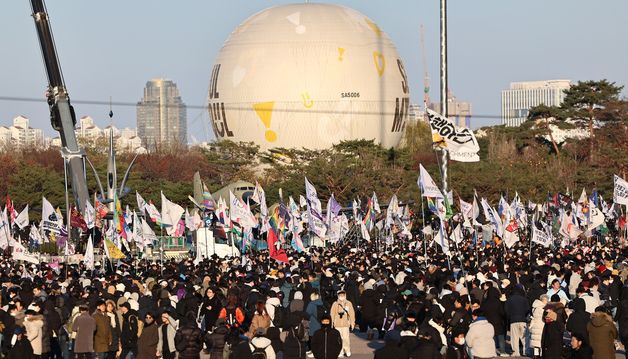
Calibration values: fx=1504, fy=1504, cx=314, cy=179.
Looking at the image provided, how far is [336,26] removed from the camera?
87.2 meters

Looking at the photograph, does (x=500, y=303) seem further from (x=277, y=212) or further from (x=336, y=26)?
(x=336, y=26)

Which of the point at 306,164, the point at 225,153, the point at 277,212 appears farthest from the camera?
the point at 225,153

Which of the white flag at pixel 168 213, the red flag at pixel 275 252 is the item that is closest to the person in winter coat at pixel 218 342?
the red flag at pixel 275 252

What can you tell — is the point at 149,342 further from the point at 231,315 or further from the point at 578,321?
the point at 578,321

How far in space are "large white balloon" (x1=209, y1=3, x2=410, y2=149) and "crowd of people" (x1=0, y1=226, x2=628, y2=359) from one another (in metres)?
56.0

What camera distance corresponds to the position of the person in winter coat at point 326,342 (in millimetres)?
17875

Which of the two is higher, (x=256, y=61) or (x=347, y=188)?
(x=256, y=61)

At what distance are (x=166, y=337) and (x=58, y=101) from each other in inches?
1084

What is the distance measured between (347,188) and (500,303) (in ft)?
155

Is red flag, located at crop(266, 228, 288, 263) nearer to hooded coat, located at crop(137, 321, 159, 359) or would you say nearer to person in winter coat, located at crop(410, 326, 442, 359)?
hooded coat, located at crop(137, 321, 159, 359)

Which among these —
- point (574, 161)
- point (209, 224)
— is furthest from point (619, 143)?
point (209, 224)

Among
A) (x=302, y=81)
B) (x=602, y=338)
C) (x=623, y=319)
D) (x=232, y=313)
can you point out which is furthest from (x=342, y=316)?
(x=302, y=81)

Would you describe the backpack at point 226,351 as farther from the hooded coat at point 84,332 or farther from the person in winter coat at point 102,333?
the person in winter coat at point 102,333

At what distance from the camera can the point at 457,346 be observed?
55.7ft
